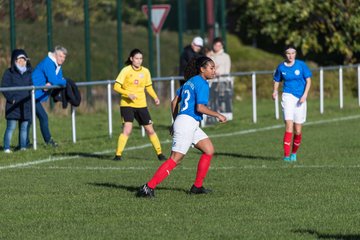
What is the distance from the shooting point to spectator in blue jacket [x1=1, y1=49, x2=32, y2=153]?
2103cm

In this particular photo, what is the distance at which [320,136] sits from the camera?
2428cm

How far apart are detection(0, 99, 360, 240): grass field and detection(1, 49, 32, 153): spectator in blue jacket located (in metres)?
0.48

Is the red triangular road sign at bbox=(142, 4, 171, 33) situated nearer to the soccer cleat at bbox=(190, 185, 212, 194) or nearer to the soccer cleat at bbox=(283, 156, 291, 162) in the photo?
the soccer cleat at bbox=(283, 156, 291, 162)

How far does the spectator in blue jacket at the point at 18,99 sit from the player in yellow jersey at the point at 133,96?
2.09 metres

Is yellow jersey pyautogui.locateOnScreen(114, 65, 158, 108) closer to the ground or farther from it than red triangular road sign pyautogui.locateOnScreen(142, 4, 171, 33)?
closer to the ground

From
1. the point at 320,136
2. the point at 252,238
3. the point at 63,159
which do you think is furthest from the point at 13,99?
the point at 252,238

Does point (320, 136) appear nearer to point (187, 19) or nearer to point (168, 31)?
point (168, 31)

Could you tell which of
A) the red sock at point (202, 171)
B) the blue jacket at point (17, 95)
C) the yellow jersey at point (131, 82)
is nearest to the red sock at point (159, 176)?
the red sock at point (202, 171)

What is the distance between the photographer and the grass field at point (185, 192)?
11.5m

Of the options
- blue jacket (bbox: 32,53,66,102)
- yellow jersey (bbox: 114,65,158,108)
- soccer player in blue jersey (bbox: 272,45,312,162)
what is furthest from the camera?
blue jacket (bbox: 32,53,66,102)

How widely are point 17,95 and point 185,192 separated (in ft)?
23.5

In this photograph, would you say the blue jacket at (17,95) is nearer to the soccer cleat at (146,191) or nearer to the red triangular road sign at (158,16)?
the soccer cleat at (146,191)

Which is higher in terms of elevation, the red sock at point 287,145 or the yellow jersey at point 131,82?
the yellow jersey at point 131,82

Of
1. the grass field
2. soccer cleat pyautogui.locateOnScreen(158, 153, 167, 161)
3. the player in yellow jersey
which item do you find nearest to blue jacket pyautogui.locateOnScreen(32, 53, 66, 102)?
the grass field
